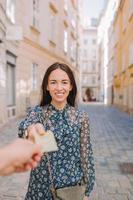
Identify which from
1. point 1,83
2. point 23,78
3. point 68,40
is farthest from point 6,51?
point 68,40

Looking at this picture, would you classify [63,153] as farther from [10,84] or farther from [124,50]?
[124,50]

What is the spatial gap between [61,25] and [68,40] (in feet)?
14.9

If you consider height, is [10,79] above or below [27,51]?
below

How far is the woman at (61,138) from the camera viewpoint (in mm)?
2391

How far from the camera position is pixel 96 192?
543 centimetres

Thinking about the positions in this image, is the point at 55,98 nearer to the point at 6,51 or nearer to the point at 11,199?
the point at 11,199

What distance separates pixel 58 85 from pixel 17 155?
1427mm

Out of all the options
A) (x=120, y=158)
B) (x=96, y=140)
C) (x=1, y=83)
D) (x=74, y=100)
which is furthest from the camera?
(x=1, y=83)

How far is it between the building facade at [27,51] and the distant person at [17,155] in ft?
42.5

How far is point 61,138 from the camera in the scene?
241cm

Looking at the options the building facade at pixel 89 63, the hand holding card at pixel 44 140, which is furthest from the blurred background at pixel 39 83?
the building facade at pixel 89 63

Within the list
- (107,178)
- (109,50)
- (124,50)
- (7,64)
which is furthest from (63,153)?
(109,50)

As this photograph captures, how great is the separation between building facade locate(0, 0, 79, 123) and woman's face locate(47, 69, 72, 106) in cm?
1160

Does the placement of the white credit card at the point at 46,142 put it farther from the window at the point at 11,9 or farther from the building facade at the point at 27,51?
the window at the point at 11,9
